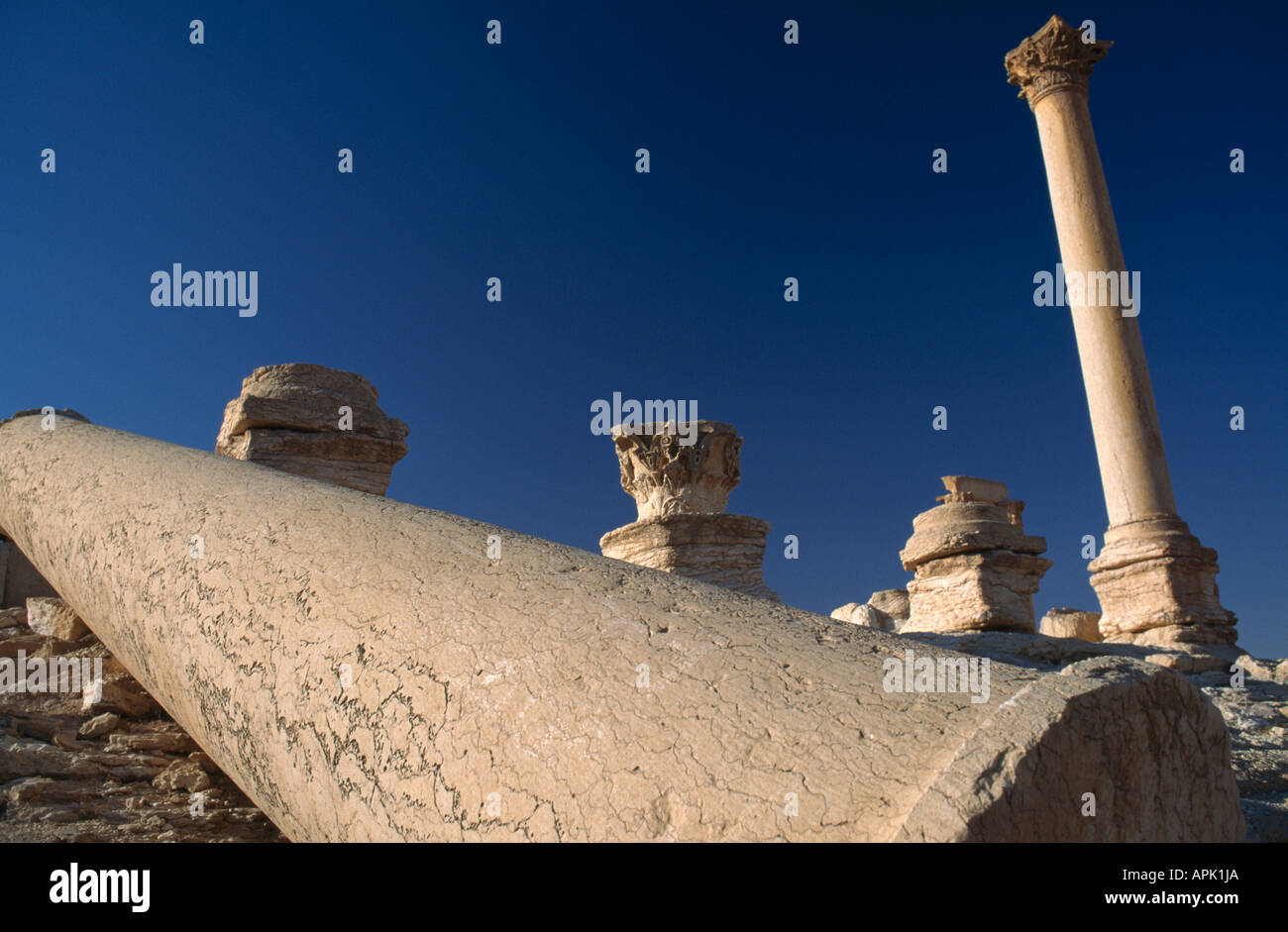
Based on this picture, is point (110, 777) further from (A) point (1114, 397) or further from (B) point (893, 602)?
(B) point (893, 602)

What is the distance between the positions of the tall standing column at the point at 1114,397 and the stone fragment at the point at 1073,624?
5.19m

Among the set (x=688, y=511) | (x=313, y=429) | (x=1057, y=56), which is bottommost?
(x=688, y=511)

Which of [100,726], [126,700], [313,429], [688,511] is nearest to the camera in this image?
[100,726]

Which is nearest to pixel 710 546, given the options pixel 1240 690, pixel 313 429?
pixel 313 429

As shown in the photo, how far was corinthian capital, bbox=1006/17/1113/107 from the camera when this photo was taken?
1266 centimetres

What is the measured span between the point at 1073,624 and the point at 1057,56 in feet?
31.8

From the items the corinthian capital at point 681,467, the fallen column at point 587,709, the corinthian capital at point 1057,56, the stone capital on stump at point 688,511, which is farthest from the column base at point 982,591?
the fallen column at point 587,709

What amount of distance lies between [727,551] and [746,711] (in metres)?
7.96

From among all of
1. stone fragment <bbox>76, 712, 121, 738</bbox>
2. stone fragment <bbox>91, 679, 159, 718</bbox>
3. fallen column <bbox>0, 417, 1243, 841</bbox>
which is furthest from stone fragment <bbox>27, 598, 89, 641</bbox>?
fallen column <bbox>0, 417, 1243, 841</bbox>

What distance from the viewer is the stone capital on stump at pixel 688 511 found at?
9.71 meters

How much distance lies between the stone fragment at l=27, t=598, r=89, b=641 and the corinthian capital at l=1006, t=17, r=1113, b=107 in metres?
13.4

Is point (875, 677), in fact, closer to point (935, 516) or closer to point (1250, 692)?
point (1250, 692)

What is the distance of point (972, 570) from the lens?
33.5 ft
